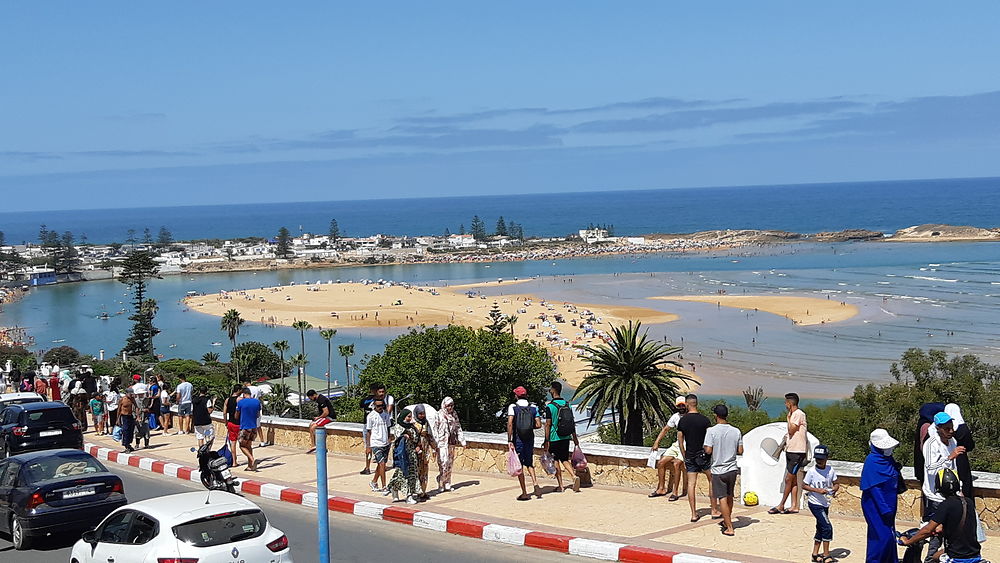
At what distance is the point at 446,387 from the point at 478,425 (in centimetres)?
134

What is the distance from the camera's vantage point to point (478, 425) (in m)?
26.1

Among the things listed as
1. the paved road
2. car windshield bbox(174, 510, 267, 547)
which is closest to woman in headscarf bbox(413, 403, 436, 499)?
the paved road

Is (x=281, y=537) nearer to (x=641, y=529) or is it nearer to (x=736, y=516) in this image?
(x=641, y=529)

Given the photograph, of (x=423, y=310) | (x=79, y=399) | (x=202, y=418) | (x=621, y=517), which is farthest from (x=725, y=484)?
(x=423, y=310)

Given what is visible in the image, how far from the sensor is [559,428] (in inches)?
442

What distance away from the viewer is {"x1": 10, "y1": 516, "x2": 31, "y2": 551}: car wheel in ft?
34.4

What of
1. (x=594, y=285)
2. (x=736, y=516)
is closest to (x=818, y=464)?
(x=736, y=516)

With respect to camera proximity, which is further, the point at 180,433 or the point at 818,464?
the point at 180,433

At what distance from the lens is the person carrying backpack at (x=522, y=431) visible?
445 inches

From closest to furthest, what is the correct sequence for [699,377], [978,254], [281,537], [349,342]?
[281,537], [699,377], [349,342], [978,254]

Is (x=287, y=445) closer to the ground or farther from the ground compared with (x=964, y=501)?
closer to the ground

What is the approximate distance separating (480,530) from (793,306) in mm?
69332

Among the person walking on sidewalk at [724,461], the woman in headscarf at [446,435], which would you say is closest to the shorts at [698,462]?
the person walking on sidewalk at [724,461]

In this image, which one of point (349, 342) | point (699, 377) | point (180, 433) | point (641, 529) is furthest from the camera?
point (349, 342)
